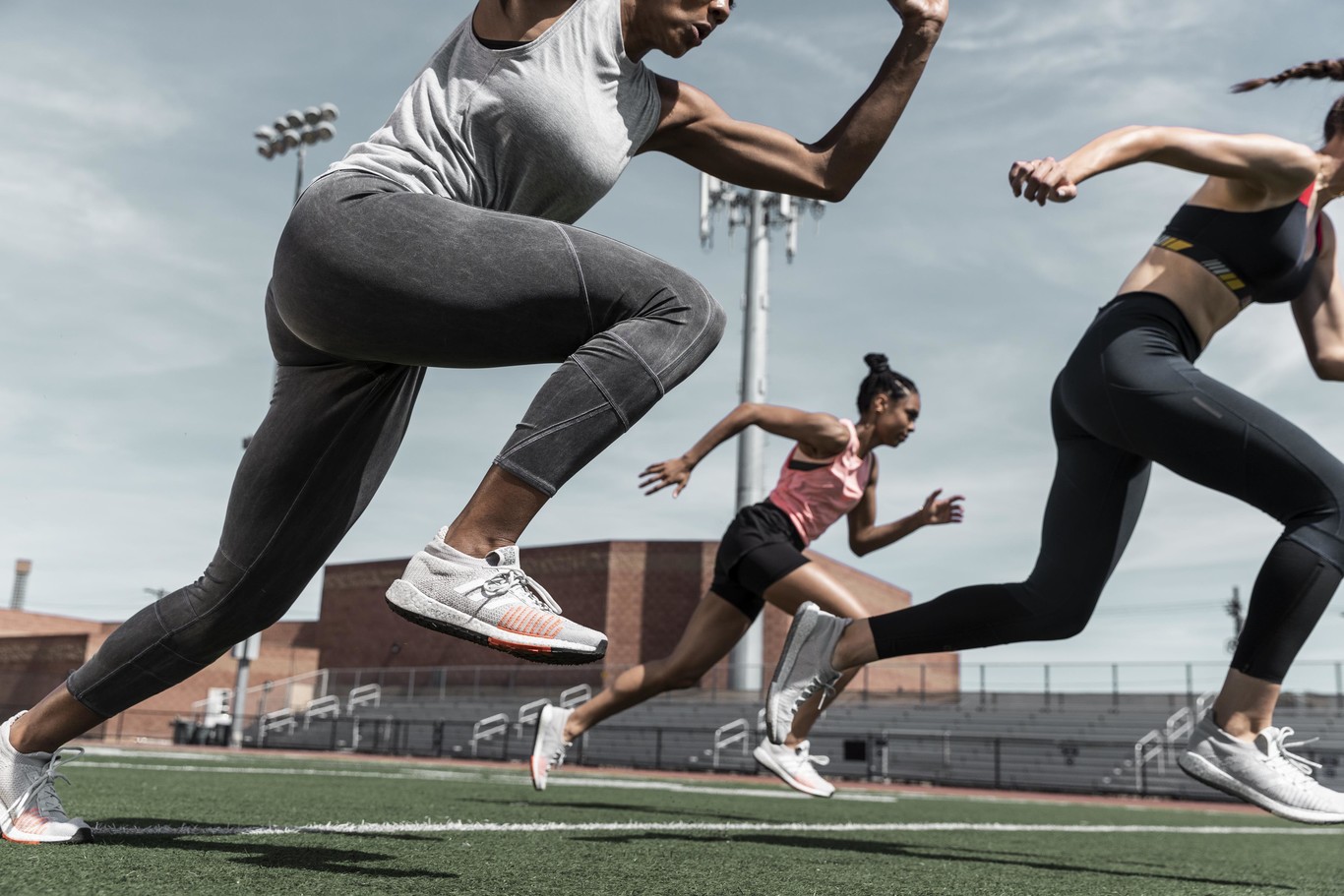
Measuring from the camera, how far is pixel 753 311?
31547mm

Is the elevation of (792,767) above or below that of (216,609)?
below

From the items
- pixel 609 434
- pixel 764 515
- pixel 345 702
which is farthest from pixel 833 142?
pixel 345 702

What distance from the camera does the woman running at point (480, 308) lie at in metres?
1.93

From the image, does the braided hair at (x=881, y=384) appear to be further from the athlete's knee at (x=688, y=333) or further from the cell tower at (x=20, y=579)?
the cell tower at (x=20, y=579)

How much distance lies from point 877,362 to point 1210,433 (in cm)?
290

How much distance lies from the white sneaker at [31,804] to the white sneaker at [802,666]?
220cm

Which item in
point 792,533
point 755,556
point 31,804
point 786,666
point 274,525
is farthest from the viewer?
point 792,533

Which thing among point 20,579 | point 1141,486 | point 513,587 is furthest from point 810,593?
point 20,579

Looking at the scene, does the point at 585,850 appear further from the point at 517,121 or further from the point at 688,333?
the point at 517,121

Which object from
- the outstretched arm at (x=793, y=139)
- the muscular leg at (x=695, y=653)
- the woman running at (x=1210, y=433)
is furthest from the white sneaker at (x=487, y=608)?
the muscular leg at (x=695, y=653)

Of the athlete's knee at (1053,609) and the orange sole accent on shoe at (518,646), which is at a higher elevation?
the athlete's knee at (1053,609)

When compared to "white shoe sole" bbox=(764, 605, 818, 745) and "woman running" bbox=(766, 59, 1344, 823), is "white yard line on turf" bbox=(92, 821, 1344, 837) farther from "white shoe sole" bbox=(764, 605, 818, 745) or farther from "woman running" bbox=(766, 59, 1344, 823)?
"woman running" bbox=(766, 59, 1344, 823)

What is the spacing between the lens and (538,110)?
2119 mm

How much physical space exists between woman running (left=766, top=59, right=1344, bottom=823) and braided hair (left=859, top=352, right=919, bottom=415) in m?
2.18
